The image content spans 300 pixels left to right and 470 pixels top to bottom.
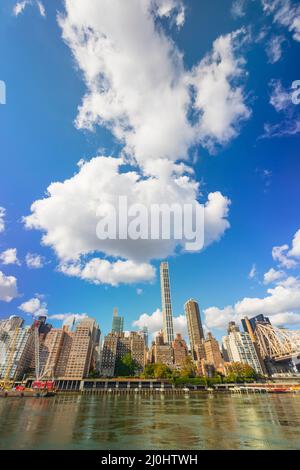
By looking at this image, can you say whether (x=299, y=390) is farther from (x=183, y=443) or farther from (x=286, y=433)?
(x=183, y=443)

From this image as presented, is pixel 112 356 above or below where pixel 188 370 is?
above

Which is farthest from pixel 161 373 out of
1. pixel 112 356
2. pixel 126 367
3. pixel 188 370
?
pixel 112 356

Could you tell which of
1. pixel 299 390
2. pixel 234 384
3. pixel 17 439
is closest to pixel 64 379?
pixel 234 384

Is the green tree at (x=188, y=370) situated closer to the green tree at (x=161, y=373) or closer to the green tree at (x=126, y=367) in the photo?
the green tree at (x=161, y=373)

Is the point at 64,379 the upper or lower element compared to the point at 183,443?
upper

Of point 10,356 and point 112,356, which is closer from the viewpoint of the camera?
point 10,356

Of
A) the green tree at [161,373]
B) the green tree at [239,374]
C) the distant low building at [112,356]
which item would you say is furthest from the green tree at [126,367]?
the green tree at [239,374]

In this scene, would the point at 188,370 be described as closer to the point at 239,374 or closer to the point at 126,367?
the point at 239,374

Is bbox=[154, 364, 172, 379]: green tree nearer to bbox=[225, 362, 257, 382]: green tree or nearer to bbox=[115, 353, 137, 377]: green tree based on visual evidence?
bbox=[115, 353, 137, 377]: green tree

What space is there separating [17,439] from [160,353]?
18893 cm

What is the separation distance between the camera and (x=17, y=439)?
2580 centimetres
